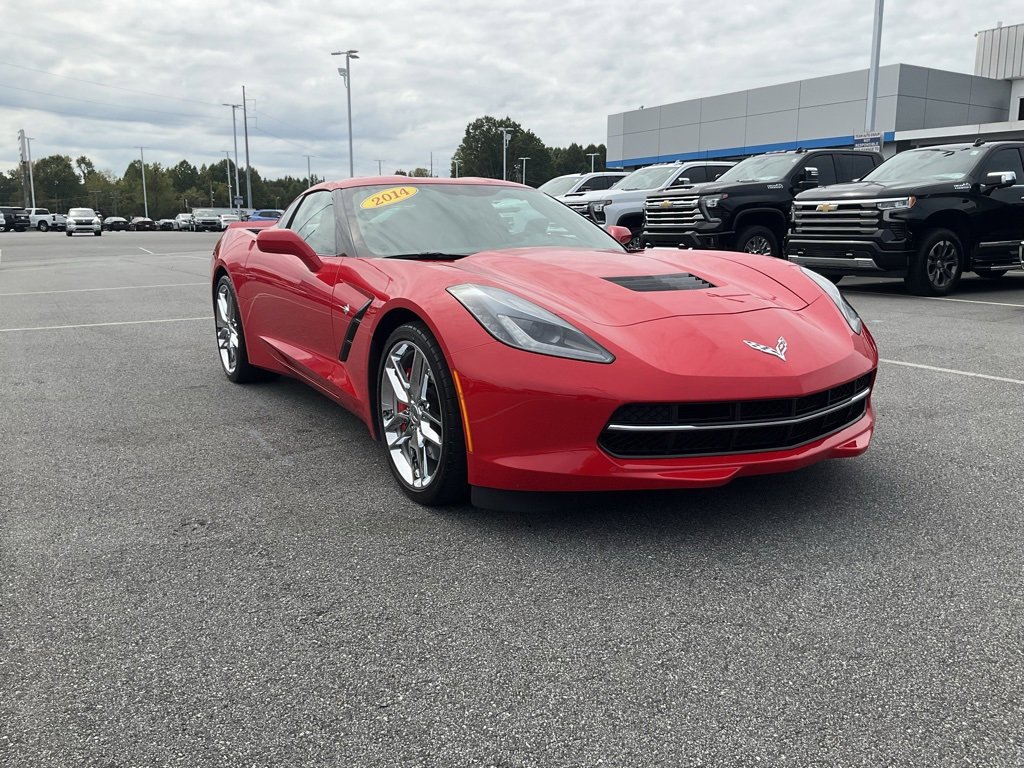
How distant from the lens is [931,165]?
443 inches

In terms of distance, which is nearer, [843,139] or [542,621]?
[542,621]

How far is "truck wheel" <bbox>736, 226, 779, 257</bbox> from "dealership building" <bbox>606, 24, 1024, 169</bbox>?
2108 centimetres

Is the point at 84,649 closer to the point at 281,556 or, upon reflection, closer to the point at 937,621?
the point at 281,556

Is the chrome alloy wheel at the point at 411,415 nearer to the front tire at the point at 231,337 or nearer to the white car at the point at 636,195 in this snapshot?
the front tire at the point at 231,337

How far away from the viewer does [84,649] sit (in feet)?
7.60

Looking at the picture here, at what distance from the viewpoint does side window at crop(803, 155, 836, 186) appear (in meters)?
13.5

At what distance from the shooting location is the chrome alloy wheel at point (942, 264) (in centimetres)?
1058

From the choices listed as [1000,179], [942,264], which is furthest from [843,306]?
[1000,179]

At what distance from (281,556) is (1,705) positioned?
0.99 metres

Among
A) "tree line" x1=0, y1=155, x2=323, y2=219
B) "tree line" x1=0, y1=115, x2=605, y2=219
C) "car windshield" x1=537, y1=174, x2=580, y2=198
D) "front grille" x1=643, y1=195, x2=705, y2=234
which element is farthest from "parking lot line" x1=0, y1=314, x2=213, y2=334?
"tree line" x1=0, y1=155, x2=323, y2=219

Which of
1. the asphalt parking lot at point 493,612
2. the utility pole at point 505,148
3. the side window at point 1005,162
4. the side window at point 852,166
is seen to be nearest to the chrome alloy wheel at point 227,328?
the asphalt parking lot at point 493,612

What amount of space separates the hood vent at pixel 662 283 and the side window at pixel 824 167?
10840 mm

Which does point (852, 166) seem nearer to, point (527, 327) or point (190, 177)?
point (527, 327)

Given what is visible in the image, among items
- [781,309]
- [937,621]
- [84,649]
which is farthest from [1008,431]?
[84,649]
